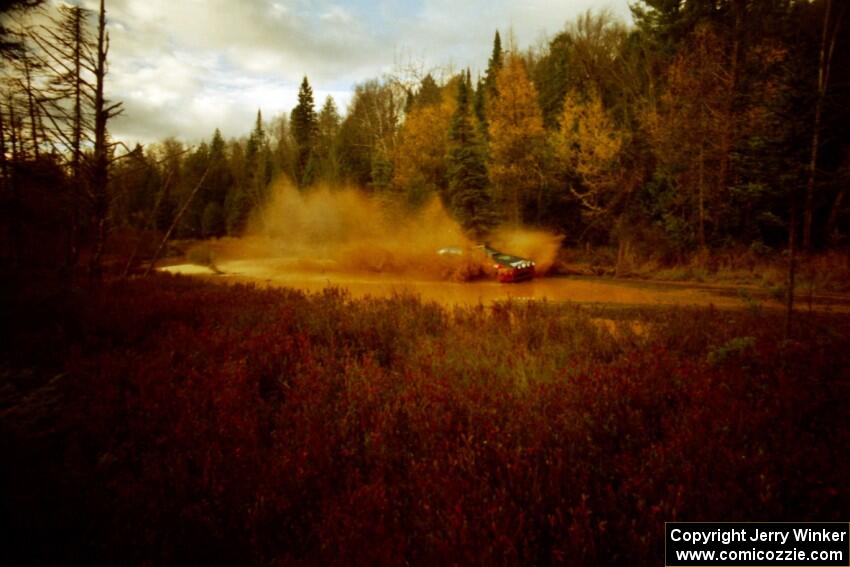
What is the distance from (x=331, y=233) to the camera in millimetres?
42031

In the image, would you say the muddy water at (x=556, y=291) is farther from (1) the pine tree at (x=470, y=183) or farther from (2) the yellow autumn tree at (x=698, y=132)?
(2) the yellow autumn tree at (x=698, y=132)

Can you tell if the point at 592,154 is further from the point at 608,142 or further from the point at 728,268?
the point at 728,268

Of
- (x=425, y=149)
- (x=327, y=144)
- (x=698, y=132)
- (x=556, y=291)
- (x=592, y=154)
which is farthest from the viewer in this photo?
(x=327, y=144)

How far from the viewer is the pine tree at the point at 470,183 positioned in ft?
90.5

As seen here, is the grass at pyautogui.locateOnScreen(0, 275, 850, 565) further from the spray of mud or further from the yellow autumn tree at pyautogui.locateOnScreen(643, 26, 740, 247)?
the yellow autumn tree at pyautogui.locateOnScreen(643, 26, 740, 247)

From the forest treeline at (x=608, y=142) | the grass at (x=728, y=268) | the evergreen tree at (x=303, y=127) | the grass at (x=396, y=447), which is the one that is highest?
the evergreen tree at (x=303, y=127)

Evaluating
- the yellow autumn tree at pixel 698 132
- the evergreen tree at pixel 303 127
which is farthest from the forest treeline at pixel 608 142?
the evergreen tree at pixel 303 127

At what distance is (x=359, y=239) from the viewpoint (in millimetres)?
35906

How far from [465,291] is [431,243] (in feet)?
36.7

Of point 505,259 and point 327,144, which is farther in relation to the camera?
point 327,144

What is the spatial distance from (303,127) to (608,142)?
140ft

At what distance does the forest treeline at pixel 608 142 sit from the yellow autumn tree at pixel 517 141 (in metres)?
0.10

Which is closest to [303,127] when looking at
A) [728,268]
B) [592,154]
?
[592,154]

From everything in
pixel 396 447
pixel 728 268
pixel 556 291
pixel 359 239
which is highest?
pixel 359 239
